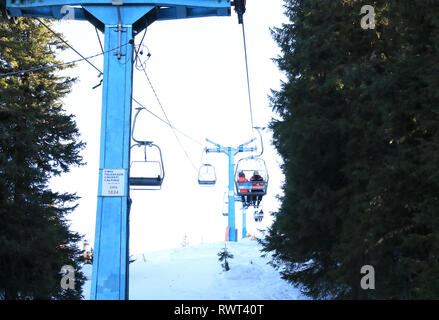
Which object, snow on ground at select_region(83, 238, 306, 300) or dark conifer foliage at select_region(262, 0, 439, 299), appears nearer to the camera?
dark conifer foliage at select_region(262, 0, 439, 299)

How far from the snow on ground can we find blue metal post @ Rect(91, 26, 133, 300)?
5986mm

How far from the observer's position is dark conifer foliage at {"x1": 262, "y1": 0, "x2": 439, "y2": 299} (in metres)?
7.25

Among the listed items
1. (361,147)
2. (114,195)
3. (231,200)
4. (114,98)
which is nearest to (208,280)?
(114,195)

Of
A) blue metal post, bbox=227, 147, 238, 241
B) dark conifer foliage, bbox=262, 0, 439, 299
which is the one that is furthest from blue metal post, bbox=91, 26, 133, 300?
blue metal post, bbox=227, 147, 238, 241

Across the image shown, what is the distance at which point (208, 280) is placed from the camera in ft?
54.1

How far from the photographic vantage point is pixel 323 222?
9.62 meters

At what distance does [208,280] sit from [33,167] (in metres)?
Answer: 7.45

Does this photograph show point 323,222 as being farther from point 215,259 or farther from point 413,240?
point 215,259

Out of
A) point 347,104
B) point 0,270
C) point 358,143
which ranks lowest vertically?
point 0,270

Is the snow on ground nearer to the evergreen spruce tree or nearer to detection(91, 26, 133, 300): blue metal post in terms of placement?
the evergreen spruce tree

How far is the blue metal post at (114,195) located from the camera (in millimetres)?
8031

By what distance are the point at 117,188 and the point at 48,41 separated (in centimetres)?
1036

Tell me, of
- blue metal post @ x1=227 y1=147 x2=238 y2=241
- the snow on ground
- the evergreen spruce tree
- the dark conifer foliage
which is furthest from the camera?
blue metal post @ x1=227 y1=147 x2=238 y2=241
